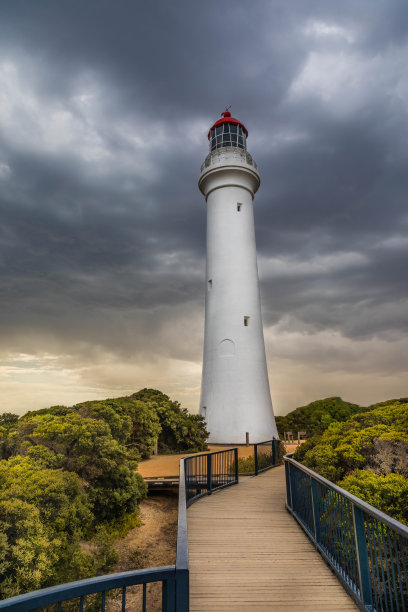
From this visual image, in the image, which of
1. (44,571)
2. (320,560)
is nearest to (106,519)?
(44,571)

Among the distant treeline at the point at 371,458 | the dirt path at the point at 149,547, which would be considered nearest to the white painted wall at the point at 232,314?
the dirt path at the point at 149,547

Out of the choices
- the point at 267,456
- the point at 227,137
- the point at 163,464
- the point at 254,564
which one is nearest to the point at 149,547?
the point at 254,564

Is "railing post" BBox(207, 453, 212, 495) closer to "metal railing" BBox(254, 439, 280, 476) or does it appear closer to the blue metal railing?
"metal railing" BBox(254, 439, 280, 476)

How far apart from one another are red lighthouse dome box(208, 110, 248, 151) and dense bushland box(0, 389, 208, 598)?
55.3 ft

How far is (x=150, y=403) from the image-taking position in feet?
66.5

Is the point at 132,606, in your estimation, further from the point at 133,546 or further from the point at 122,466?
the point at 122,466

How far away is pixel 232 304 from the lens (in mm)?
22016

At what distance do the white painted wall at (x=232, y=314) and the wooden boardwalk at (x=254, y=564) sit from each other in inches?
480

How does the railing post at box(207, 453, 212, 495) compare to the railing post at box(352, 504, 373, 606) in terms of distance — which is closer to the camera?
the railing post at box(352, 504, 373, 606)

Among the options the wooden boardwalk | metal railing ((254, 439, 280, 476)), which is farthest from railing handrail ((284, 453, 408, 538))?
metal railing ((254, 439, 280, 476))

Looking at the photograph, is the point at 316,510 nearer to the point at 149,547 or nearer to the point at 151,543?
the point at 149,547

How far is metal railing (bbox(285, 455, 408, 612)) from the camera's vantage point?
3672 millimetres

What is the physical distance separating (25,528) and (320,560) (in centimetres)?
470

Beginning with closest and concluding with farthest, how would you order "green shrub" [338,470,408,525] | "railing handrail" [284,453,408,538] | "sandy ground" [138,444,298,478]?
1. "railing handrail" [284,453,408,538]
2. "green shrub" [338,470,408,525]
3. "sandy ground" [138,444,298,478]
